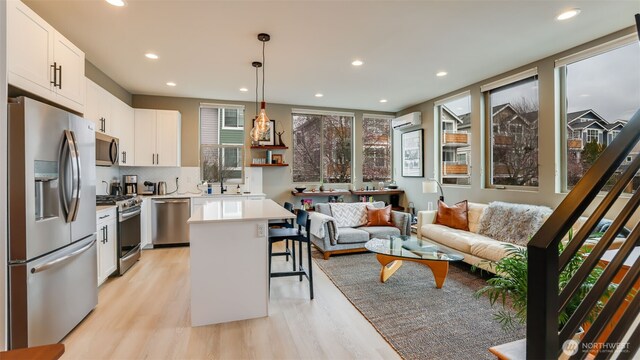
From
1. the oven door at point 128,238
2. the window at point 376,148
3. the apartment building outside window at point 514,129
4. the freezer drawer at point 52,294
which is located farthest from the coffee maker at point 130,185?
the apartment building outside window at point 514,129

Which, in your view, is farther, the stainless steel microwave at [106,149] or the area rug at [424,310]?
the stainless steel microwave at [106,149]

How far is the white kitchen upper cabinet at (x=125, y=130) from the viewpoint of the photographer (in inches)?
173

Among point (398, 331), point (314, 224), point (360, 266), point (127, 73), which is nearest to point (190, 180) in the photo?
point (127, 73)

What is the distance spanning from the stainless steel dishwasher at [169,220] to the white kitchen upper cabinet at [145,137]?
744 mm

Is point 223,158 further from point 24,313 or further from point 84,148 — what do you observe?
point 24,313

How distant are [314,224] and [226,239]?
6.96 feet

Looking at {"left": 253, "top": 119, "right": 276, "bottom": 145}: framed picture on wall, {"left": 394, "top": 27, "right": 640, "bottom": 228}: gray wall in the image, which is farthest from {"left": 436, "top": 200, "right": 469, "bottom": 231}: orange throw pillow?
{"left": 253, "top": 119, "right": 276, "bottom": 145}: framed picture on wall

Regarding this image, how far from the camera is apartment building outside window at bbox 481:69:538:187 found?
4.03m

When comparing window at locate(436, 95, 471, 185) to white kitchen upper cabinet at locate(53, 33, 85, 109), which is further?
window at locate(436, 95, 471, 185)

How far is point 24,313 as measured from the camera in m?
1.88

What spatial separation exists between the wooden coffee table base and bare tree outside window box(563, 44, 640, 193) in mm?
1654

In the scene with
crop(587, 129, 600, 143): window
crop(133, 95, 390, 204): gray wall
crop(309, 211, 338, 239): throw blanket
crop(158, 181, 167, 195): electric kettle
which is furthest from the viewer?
crop(133, 95, 390, 204): gray wall

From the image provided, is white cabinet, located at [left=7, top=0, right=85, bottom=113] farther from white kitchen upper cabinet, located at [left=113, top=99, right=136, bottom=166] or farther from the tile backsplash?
the tile backsplash

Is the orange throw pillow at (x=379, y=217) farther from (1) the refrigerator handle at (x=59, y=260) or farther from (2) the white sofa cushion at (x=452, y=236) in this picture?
(1) the refrigerator handle at (x=59, y=260)
